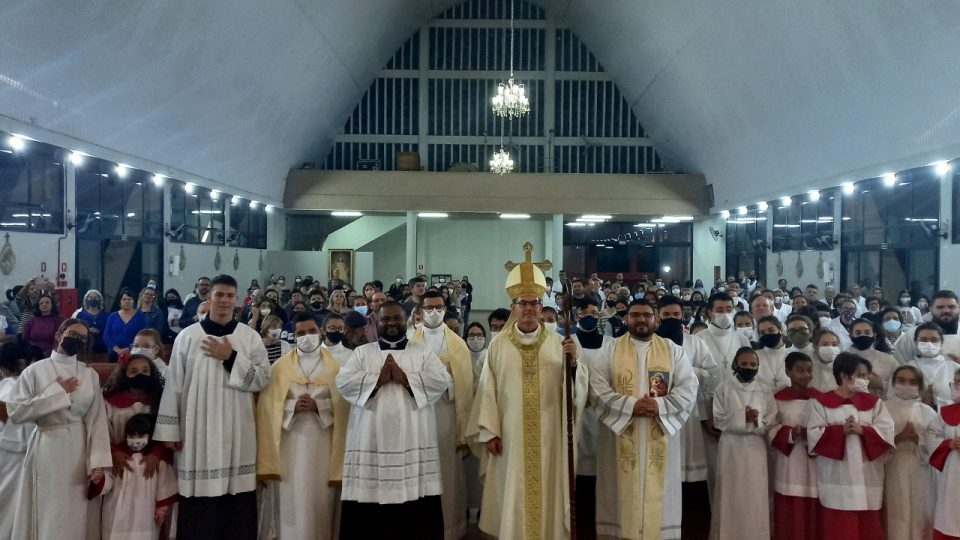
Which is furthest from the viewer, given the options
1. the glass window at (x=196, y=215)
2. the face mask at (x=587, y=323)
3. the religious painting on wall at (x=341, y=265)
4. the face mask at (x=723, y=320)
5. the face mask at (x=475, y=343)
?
the religious painting on wall at (x=341, y=265)

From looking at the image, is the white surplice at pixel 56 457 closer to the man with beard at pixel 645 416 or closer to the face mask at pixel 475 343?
the face mask at pixel 475 343

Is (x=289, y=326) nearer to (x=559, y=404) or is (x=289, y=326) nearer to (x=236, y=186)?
(x=559, y=404)

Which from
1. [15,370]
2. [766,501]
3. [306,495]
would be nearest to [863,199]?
[766,501]

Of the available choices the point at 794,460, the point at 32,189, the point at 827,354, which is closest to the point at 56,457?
the point at 794,460

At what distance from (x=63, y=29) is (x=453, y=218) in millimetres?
15904

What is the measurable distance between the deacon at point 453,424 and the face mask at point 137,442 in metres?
1.79

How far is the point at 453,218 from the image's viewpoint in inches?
952

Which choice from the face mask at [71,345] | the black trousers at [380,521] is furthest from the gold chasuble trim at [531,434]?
the face mask at [71,345]

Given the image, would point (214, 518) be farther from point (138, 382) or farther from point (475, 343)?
point (475, 343)

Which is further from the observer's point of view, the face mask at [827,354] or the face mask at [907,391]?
the face mask at [827,354]

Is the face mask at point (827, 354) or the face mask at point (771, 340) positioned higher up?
the face mask at point (771, 340)

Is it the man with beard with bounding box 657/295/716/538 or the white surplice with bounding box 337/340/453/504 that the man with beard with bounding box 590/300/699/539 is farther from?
the white surplice with bounding box 337/340/453/504

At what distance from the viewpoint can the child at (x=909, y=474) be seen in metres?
4.67

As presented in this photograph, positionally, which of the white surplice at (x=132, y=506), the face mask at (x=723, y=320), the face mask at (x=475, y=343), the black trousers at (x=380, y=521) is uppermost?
the face mask at (x=723, y=320)
